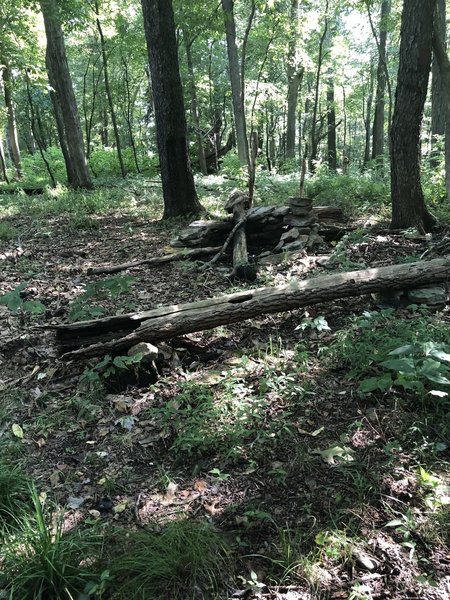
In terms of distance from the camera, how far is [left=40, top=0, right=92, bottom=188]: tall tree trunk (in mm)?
12070

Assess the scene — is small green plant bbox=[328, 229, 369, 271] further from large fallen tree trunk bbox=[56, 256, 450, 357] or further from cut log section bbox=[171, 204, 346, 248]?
large fallen tree trunk bbox=[56, 256, 450, 357]

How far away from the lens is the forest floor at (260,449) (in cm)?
220

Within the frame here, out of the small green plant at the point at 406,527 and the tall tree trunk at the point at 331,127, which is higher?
the tall tree trunk at the point at 331,127

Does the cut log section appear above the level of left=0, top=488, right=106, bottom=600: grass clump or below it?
above

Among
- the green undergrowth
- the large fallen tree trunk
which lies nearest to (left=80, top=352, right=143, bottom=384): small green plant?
the large fallen tree trunk

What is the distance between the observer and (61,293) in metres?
6.00

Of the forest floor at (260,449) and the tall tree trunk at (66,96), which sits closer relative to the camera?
the forest floor at (260,449)

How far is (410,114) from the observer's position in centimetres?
657

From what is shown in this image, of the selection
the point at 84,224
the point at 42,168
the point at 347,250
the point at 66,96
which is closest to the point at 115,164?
the point at 42,168

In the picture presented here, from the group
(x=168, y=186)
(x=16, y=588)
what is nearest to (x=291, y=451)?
(x=16, y=588)

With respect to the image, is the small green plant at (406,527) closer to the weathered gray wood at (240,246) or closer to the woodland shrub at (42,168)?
the weathered gray wood at (240,246)

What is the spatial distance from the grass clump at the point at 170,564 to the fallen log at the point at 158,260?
15.8 ft

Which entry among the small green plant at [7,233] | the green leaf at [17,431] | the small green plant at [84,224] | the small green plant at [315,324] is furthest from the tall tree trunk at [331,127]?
the green leaf at [17,431]

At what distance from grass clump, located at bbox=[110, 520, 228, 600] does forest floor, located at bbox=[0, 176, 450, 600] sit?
1cm
